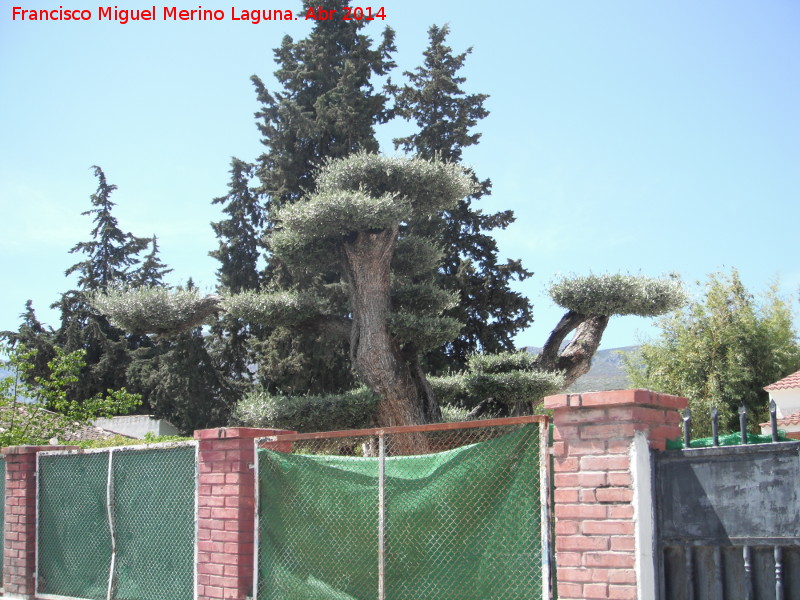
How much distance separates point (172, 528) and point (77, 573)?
152cm

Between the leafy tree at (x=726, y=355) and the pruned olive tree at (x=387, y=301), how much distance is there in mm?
12277

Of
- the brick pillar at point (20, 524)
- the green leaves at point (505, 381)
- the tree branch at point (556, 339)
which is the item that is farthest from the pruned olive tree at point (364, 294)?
the brick pillar at point (20, 524)

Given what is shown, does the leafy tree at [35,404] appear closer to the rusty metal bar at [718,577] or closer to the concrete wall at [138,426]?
the rusty metal bar at [718,577]

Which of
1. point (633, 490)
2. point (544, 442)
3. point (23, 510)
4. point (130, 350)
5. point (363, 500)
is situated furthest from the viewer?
point (130, 350)

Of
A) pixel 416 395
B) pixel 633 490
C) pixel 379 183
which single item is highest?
pixel 379 183

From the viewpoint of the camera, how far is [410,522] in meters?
5.24

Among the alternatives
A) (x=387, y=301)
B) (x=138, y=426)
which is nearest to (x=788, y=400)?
(x=387, y=301)

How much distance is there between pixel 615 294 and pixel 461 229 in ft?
37.8

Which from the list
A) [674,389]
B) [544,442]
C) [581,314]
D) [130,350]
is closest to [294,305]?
[581,314]

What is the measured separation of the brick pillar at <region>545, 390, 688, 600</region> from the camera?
13.8ft

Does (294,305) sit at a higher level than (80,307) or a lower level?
lower

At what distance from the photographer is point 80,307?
33.8m

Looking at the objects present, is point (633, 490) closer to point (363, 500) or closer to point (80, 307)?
point (363, 500)

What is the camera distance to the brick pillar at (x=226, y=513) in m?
6.14
